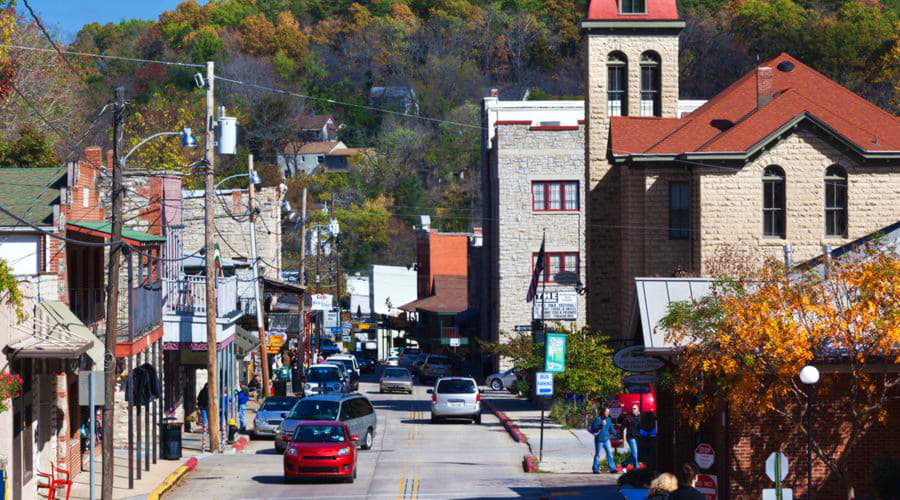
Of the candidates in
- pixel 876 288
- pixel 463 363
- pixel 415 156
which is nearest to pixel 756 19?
pixel 415 156

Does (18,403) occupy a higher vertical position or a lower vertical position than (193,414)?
higher

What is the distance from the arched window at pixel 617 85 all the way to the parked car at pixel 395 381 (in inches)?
818

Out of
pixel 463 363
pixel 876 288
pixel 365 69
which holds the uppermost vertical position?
pixel 365 69

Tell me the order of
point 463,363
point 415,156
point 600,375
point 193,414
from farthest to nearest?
1. point 415,156
2. point 463,363
3. point 193,414
4. point 600,375

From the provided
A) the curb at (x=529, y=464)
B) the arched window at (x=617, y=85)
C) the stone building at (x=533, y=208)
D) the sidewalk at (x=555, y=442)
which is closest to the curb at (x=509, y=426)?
the sidewalk at (x=555, y=442)

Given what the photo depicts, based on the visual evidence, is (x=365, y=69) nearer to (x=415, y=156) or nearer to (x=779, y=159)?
(x=415, y=156)

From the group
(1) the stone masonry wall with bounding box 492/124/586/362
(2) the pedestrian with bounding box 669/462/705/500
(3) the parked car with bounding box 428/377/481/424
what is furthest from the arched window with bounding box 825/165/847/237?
(2) the pedestrian with bounding box 669/462/705/500

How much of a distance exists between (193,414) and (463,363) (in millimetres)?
39711

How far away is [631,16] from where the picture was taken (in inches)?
1897

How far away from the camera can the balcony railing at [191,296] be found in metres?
38.6

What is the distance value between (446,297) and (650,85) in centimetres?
4265

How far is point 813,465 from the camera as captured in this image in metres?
22.2

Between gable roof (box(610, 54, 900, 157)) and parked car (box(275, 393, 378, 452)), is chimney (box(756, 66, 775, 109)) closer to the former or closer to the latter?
gable roof (box(610, 54, 900, 157))

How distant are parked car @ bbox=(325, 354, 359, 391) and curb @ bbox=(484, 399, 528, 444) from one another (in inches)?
356
